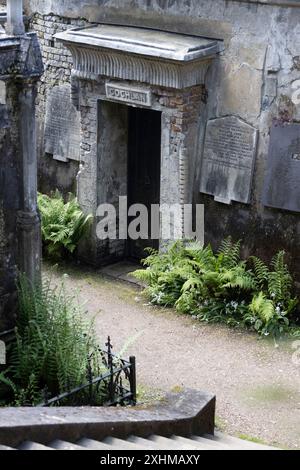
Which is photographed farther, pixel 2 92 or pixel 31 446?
pixel 2 92

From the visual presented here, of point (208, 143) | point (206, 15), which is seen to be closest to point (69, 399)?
point (208, 143)

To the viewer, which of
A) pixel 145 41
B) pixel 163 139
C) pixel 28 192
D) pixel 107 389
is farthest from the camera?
pixel 163 139

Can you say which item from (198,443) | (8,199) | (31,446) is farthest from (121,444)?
(8,199)

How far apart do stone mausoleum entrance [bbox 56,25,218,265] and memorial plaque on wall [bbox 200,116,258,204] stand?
0.23 metres

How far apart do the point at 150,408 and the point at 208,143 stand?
4748 millimetres

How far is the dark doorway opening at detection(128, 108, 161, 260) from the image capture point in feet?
40.9

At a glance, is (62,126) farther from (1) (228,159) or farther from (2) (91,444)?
(2) (91,444)

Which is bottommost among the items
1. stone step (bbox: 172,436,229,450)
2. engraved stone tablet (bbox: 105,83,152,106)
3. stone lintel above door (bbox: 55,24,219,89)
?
stone step (bbox: 172,436,229,450)

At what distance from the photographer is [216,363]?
10.1 m

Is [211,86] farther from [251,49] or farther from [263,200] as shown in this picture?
[263,200]

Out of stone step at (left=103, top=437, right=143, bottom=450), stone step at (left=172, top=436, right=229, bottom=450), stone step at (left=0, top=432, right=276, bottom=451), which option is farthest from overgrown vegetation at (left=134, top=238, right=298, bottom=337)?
stone step at (left=103, top=437, right=143, bottom=450)

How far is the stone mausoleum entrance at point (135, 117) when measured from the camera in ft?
36.9

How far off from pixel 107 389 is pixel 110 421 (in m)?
1.61

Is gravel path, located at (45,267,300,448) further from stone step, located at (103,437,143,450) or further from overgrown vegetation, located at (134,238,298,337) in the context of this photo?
stone step, located at (103,437,143,450)
